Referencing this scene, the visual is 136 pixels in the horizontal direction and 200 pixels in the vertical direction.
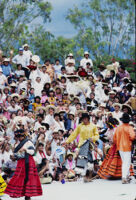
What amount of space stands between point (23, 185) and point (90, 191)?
175 cm

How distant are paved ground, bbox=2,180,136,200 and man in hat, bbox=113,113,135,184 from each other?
1.22 feet

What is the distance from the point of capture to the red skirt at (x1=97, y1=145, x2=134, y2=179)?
11.9 metres

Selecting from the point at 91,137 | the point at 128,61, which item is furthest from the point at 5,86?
the point at 128,61

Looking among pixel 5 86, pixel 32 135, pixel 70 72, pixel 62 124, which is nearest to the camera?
pixel 32 135

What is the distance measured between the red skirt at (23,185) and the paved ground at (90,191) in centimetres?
62

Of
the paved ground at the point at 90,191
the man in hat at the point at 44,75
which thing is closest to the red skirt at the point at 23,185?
the paved ground at the point at 90,191

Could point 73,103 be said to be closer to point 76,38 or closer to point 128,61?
point 128,61

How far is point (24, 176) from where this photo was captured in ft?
30.8

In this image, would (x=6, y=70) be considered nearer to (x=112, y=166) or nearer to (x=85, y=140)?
(x=85, y=140)

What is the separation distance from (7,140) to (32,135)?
0.99 meters

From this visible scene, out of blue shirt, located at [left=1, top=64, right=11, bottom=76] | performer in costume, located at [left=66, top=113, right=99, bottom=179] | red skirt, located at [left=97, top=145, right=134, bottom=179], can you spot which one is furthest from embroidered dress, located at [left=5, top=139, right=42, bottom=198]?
blue shirt, located at [left=1, top=64, right=11, bottom=76]

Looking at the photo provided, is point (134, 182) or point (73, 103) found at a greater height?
point (73, 103)

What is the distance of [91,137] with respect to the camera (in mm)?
11836

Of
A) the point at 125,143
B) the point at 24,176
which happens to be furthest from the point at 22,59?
the point at 24,176
